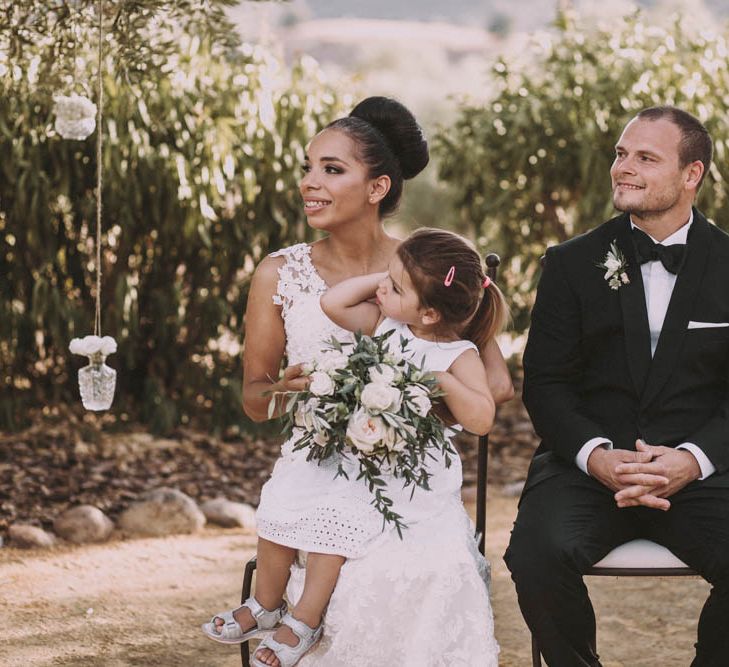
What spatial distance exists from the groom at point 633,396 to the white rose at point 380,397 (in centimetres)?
68

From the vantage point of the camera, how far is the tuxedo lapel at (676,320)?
322cm

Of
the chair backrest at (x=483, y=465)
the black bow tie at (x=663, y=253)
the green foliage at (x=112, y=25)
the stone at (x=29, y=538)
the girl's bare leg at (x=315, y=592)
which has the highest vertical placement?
the green foliage at (x=112, y=25)

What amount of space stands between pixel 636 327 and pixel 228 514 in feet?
8.65

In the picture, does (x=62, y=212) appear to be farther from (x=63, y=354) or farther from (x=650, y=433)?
(x=650, y=433)

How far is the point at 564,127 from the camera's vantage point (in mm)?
6602

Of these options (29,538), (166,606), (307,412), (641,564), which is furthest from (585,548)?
(29,538)

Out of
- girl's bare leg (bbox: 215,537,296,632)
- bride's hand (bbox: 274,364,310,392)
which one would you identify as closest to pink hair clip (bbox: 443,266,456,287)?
bride's hand (bbox: 274,364,310,392)

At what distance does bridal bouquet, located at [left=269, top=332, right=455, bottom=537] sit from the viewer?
2.60 metres

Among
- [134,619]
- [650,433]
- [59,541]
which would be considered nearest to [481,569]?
[650,433]

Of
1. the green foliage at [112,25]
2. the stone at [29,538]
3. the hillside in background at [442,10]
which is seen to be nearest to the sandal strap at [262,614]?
the green foliage at [112,25]

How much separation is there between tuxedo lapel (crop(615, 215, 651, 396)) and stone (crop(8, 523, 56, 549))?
9.16ft

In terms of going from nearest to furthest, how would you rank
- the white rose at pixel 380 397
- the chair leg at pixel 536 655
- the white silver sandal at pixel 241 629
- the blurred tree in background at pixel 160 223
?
the white rose at pixel 380 397
the white silver sandal at pixel 241 629
the chair leg at pixel 536 655
the blurred tree in background at pixel 160 223

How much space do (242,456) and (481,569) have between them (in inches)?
142

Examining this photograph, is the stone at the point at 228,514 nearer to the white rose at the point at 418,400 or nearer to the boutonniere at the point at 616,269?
the boutonniere at the point at 616,269
